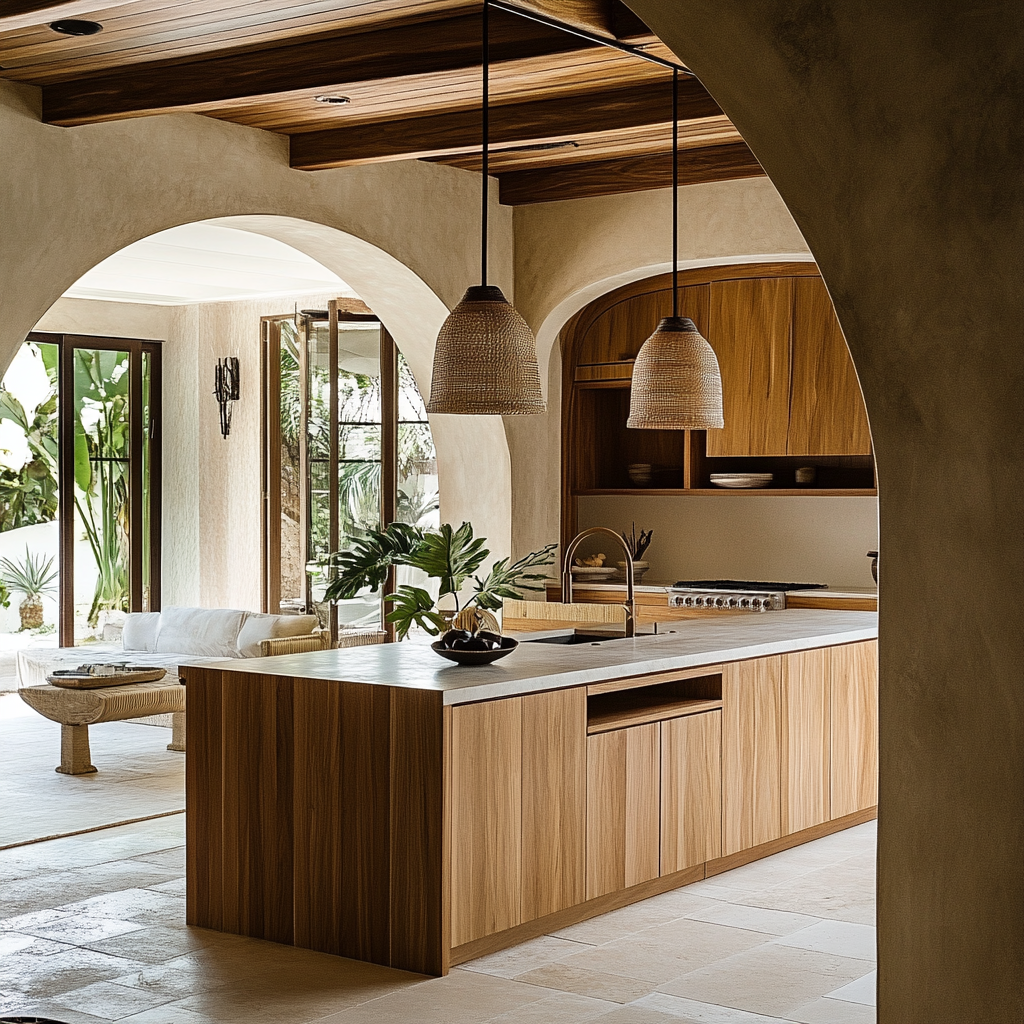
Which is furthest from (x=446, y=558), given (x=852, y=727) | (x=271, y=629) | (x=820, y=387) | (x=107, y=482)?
(x=107, y=482)

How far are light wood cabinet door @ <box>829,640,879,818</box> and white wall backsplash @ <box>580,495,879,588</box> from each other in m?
2.03

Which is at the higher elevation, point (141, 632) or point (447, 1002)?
point (141, 632)

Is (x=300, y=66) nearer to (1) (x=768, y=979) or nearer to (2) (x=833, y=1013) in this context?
(1) (x=768, y=979)

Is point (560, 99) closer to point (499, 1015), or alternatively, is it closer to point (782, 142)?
point (499, 1015)

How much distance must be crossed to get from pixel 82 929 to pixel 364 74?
10.1 feet

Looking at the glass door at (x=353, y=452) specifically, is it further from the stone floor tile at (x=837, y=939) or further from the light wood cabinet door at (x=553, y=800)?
the stone floor tile at (x=837, y=939)

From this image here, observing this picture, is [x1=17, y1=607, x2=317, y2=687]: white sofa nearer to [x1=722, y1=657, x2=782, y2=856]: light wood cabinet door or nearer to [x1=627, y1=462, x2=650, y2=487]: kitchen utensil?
[x1=627, y1=462, x2=650, y2=487]: kitchen utensil

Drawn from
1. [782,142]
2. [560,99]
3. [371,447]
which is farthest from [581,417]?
[782,142]

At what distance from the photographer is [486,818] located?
166 inches

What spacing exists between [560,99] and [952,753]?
460 centimetres

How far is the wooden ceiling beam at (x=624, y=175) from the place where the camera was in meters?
6.87

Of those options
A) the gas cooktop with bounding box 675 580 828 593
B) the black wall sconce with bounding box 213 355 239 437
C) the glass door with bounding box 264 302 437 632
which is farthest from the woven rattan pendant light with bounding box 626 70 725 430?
the black wall sconce with bounding box 213 355 239 437

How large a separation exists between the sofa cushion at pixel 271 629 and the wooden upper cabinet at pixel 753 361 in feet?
8.83

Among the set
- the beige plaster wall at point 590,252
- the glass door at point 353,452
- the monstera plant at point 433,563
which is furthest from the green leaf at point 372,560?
the glass door at point 353,452
